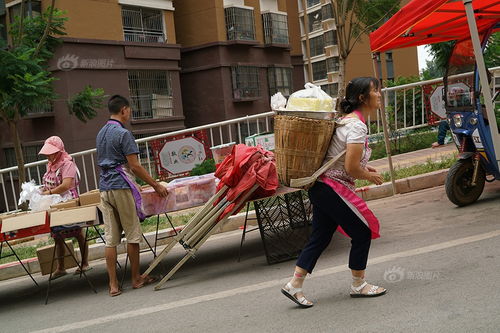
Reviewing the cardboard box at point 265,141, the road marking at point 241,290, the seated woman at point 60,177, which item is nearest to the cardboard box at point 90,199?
the seated woman at point 60,177

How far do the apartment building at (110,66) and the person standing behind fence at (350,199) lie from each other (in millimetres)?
14778

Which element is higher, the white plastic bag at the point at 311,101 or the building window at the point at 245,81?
the building window at the point at 245,81

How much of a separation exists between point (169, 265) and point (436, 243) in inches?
120

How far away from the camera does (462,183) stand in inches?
268

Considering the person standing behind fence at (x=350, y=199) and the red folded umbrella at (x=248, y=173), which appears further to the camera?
the red folded umbrella at (x=248, y=173)

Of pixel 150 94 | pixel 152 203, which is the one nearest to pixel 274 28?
pixel 150 94

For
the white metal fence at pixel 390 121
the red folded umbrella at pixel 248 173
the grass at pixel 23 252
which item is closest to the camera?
the red folded umbrella at pixel 248 173

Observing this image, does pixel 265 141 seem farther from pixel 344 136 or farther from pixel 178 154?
pixel 178 154

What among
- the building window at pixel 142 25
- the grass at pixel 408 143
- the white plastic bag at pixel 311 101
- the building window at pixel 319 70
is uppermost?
the building window at pixel 142 25

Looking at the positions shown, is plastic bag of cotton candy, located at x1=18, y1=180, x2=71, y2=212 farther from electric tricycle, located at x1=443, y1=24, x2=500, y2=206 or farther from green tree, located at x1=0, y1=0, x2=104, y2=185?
electric tricycle, located at x1=443, y1=24, x2=500, y2=206

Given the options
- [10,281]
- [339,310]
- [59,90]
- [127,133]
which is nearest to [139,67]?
[59,90]

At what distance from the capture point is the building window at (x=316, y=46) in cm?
4128

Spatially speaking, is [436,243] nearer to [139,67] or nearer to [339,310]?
[339,310]

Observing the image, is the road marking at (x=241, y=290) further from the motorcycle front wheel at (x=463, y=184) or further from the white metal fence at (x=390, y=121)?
the white metal fence at (x=390, y=121)
